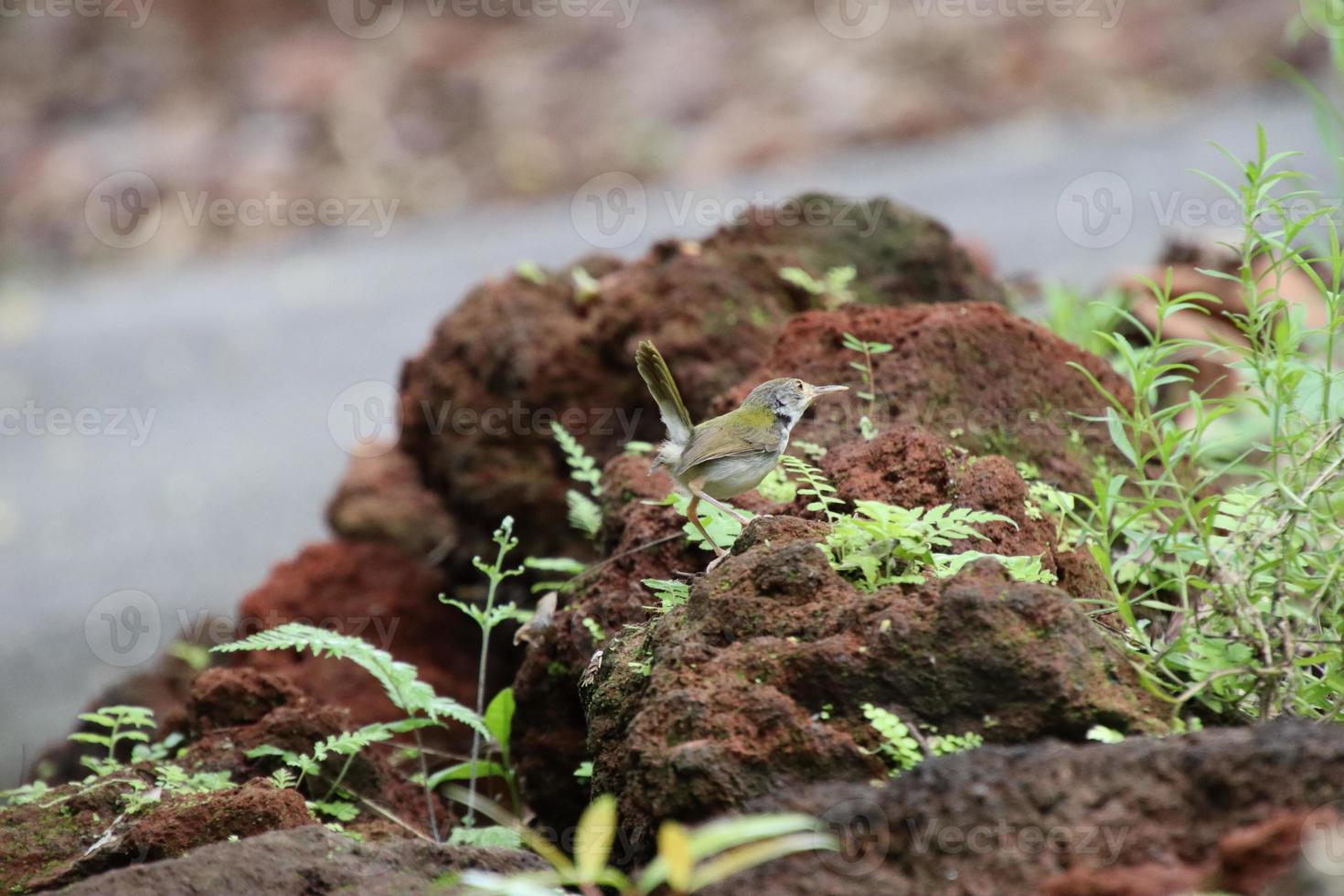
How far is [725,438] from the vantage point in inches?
145

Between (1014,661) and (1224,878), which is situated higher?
(1014,661)

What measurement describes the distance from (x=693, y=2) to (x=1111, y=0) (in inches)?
226

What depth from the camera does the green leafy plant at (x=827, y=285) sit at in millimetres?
5129

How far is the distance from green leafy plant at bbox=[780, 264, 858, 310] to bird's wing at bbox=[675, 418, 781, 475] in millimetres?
1478

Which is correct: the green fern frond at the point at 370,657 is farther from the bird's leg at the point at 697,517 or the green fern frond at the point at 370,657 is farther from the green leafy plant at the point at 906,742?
the green leafy plant at the point at 906,742

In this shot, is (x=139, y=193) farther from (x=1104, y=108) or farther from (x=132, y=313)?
(x=1104, y=108)

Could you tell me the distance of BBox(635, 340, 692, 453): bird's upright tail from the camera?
151 inches

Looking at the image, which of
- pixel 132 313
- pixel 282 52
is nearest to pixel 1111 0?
pixel 282 52

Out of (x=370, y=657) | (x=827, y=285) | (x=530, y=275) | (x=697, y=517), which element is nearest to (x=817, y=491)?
(x=697, y=517)

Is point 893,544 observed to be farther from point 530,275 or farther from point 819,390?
point 530,275

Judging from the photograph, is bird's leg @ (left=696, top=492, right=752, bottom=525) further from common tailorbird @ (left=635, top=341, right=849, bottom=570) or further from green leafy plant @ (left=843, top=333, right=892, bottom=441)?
green leafy plant @ (left=843, top=333, right=892, bottom=441)

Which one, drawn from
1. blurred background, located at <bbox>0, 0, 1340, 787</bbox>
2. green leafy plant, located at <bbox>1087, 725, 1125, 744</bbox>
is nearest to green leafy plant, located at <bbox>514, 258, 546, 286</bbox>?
green leafy plant, located at <bbox>1087, 725, 1125, 744</bbox>

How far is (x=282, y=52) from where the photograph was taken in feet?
60.6

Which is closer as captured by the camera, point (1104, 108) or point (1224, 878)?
point (1224, 878)
